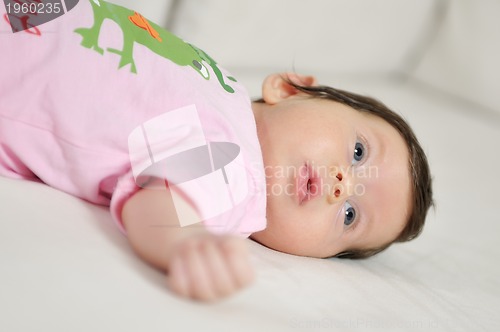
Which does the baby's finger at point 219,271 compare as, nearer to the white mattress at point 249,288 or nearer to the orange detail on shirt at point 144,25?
the white mattress at point 249,288

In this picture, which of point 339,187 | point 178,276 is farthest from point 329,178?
point 178,276

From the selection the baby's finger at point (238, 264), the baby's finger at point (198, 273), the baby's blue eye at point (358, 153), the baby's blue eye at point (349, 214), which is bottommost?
the baby's blue eye at point (349, 214)

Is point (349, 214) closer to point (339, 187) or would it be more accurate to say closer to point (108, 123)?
point (339, 187)

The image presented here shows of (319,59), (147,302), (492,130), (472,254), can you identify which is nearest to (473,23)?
(492,130)

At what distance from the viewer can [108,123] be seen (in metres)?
0.82

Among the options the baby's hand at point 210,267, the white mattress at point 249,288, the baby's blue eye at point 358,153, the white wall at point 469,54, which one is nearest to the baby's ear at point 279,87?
the baby's blue eye at point 358,153

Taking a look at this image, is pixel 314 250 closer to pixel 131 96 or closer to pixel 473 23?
pixel 131 96

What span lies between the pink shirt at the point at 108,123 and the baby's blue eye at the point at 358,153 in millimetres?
250

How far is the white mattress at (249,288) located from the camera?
1.97 ft

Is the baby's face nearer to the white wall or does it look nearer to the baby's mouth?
the baby's mouth

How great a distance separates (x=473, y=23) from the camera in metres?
1.91

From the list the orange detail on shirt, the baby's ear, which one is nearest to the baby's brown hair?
the baby's ear

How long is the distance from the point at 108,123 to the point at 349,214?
461 millimetres

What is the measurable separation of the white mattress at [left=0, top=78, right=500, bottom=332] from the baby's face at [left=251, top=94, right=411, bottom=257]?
0.16 ft
